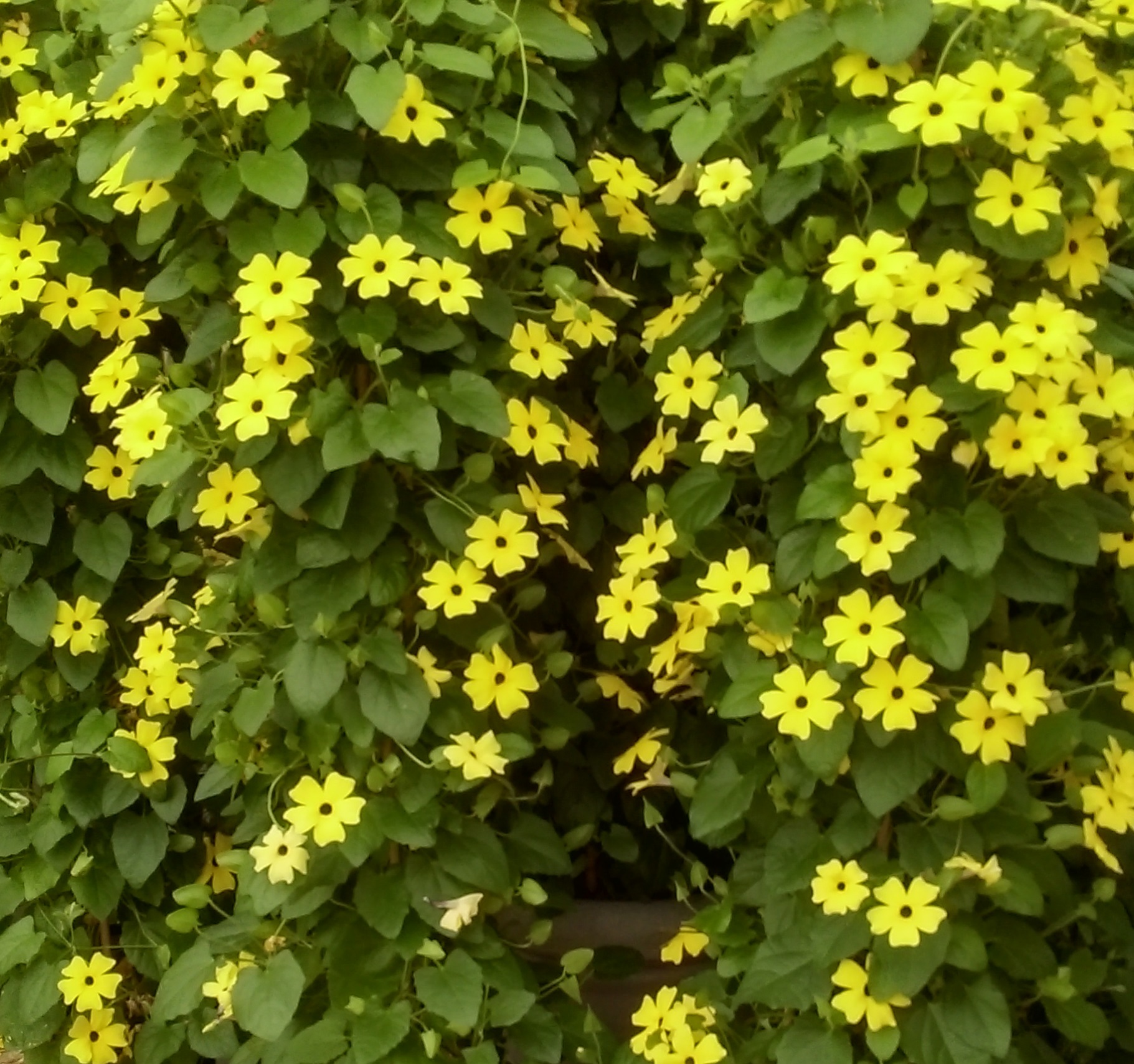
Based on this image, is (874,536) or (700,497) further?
(700,497)

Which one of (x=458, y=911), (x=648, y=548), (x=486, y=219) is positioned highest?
(x=486, y=219)

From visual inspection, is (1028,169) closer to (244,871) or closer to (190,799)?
(244,871)

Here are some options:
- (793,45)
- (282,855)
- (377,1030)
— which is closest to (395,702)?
(282,855)

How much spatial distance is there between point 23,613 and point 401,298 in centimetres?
54

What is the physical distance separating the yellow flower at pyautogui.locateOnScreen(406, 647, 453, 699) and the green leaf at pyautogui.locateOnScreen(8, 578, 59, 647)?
44cm

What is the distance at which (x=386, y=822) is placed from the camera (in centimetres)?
101

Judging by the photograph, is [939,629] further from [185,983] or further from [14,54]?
[14,54]

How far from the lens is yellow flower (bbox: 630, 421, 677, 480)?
3.51 ft

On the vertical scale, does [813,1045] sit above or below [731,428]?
below

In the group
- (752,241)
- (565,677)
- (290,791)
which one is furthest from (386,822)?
(752,241)

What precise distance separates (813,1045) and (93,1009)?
28.8 inches

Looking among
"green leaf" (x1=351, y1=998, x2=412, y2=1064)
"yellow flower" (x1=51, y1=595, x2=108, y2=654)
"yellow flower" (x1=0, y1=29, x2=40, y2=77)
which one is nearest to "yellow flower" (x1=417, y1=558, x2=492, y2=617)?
"green leaf" (x1=351, y1=998, x2=412, y2=1064)

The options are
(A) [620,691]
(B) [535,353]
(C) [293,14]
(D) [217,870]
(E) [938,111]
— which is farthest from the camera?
(D) [217,870]

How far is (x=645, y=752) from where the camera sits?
3.66ft
